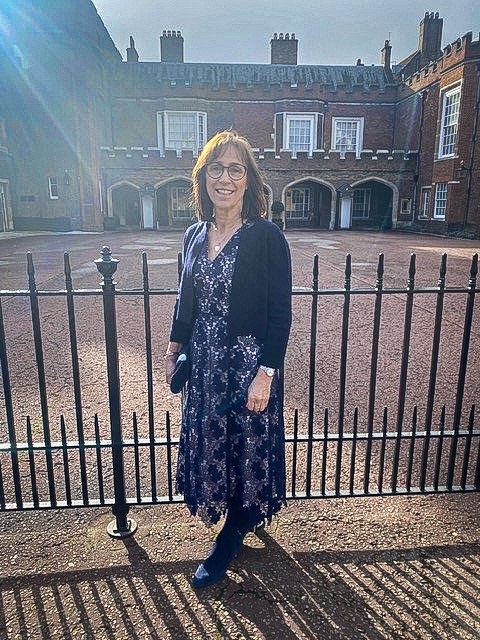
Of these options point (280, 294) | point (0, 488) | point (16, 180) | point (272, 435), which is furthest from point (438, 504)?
point (16, 180)

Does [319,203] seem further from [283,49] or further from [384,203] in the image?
[283,49]

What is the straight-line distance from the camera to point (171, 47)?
31266 mm

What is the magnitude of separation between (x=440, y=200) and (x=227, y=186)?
24431mm

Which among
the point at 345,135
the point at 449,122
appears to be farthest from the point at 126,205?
the point at 449,122

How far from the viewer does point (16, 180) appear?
2659cm

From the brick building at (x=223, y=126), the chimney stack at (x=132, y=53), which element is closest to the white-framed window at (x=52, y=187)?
the brick building at (x=223, y=126)

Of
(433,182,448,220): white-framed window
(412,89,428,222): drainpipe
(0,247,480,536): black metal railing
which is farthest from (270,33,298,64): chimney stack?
(0,247,480,536): black metal railing

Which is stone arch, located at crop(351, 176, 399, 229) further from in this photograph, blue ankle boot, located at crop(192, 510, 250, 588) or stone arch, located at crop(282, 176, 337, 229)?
blue ankle boot, located at crop(192, 510, 250, 588)

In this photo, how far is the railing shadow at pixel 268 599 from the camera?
1902 millimetres

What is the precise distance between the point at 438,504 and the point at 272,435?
4.33ft

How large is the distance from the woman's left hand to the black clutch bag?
31 centimetres

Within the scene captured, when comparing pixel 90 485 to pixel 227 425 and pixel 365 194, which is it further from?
pixel 365 194

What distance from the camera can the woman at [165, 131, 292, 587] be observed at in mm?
1979

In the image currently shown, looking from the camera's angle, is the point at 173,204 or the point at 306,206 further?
the point at 306,206
